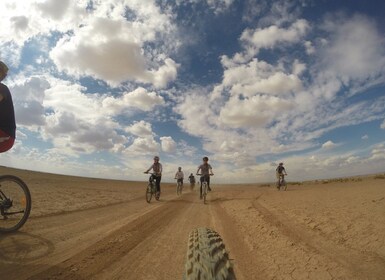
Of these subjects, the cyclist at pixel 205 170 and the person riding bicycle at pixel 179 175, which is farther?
the person riding bicycle at pixel 179 175

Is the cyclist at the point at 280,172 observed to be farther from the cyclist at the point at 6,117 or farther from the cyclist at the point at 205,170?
the cyclist at the point at 6,117

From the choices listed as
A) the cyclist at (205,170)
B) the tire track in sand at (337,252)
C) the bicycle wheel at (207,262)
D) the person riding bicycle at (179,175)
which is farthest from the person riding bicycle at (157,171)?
the bicycle wheel at (207,262)

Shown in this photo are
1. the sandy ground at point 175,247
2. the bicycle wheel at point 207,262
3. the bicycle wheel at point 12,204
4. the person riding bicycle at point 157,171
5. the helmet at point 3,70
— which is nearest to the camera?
the bicycle wheel at point 207,262

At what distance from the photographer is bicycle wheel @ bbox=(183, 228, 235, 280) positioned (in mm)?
1308

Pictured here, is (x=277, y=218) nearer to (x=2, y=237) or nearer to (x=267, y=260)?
(x=267, y=260)

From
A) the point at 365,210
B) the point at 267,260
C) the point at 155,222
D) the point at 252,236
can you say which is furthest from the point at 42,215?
the point at 365,210

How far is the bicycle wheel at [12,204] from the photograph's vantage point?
5367mm

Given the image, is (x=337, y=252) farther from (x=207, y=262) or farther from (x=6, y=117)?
(x=6, y=117)

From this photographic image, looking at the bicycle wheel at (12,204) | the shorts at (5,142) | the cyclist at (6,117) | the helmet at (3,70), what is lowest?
the bicycle wheel at (12,204)

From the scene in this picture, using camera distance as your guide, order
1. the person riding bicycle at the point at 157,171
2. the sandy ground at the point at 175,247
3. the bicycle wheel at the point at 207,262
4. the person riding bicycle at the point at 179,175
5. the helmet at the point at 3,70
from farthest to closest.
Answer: the person riding bicycle at the point at 179,175 < the person riding bicycle at the point at 157,171 < the helmet at the point at 3,70 < the sandy ground at the point at 175,247 < the bicycle wheel at the point at 207,262

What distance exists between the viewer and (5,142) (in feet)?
16.6

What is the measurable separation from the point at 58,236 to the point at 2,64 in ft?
10.6

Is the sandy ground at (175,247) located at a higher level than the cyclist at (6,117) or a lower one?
lower

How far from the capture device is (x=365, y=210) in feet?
26.1
